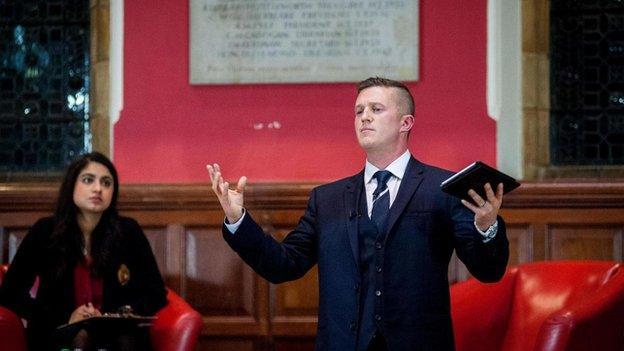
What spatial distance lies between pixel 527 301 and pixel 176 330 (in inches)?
61.5

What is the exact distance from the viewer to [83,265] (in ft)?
15.3

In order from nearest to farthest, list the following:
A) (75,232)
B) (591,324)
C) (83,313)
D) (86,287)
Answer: (591,324), (83,313), (86,287), (75,232)

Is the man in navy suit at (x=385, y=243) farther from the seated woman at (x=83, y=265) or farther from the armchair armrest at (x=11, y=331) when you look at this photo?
the armchair armrest at (x=11, y=331)

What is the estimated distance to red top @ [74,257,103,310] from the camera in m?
4.61

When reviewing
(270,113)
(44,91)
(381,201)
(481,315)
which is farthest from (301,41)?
(381,201)

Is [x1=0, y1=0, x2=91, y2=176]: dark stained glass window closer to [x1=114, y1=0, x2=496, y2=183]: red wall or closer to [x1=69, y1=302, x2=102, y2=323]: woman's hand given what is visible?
[x1=114, y1=0, x2=496, y2=183]: red wall

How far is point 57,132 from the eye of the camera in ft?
→ 20.2

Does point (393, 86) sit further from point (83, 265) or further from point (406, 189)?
point (83, 265)

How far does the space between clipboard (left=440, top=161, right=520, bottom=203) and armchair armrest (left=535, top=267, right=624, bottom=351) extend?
3.41 feet

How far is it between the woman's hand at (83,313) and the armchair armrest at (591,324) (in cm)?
193

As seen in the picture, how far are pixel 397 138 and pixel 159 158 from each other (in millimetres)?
2699

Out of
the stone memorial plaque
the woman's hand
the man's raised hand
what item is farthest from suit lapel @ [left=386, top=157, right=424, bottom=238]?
the stone memorial plaque

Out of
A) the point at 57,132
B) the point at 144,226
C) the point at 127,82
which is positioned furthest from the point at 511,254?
the point at 57,132

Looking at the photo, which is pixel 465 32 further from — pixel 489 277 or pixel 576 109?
pixel 489 277
